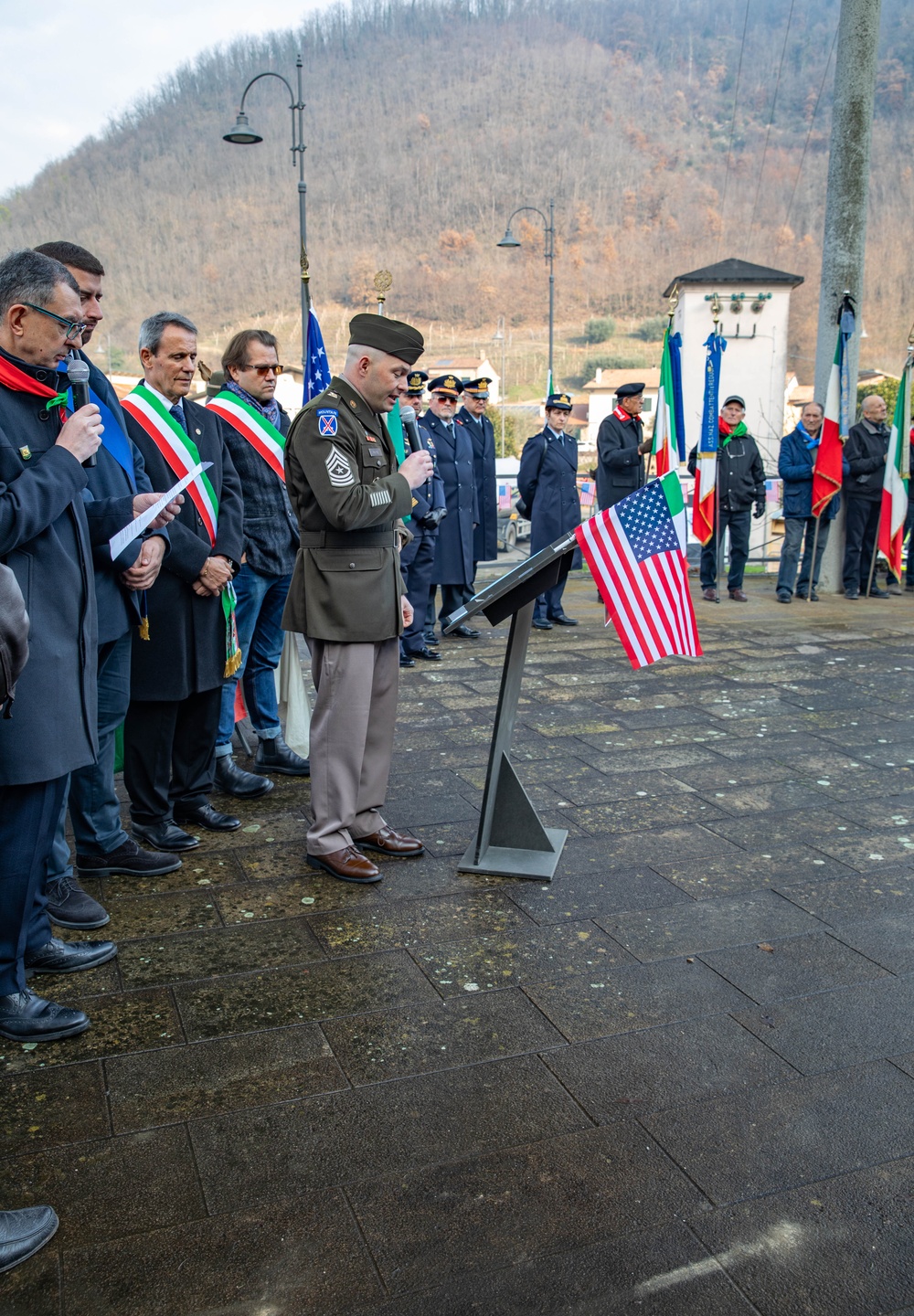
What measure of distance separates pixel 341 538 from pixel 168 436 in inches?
30.6

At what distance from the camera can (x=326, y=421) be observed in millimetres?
3486

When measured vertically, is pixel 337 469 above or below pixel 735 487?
above

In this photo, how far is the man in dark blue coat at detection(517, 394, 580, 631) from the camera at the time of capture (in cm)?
864

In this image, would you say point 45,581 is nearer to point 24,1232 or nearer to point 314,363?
point 24,1232

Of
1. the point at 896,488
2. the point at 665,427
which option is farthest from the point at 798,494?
the point at 665,427

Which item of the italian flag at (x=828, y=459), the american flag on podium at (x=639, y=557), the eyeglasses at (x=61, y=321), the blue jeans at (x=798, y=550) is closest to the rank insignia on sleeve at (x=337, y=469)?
the american flag on podium at (x=639, y=557)

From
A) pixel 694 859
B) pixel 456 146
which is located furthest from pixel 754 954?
pixel 456 146

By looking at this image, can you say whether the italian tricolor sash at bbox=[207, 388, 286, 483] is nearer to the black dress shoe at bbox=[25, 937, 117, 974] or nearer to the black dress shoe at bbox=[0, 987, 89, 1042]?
the black dress shoe at bbox=[25, 937, 117, 974]

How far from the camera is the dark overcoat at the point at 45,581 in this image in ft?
8.40

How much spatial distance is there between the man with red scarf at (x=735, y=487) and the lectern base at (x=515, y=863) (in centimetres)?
654

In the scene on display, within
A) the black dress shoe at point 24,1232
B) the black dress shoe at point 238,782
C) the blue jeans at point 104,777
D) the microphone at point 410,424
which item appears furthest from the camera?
the black dress shoe at point 238,782

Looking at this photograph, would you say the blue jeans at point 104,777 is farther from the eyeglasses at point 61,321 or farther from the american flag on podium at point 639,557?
the american flag on podium at point 639,557

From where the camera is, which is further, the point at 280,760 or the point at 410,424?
the point at 280,760

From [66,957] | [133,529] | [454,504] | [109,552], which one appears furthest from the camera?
[454,504]
